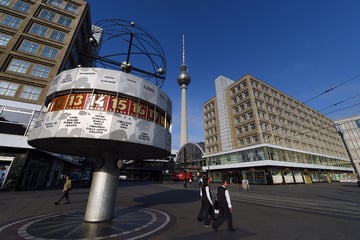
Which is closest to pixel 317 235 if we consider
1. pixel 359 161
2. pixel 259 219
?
pixel 259 219

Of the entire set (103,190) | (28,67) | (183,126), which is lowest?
(103,190)

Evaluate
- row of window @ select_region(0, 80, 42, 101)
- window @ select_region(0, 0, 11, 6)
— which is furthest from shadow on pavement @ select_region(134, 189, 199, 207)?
window @ select_region(0, 0, 11, 6)

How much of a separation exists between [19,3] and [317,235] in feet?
140

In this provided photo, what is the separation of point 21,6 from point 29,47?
8.38 m

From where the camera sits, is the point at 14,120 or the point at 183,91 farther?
the point at 183,91

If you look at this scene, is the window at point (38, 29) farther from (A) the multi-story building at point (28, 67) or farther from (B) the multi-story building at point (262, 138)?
(B) the multi-story building at point (262, 138)

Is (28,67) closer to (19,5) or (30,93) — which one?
(30,93)

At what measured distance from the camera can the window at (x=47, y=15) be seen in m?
25.8

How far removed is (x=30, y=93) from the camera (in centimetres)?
2066

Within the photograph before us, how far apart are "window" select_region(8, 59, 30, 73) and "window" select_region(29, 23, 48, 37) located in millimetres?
5787

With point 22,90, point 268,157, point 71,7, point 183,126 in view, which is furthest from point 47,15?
point 183,126

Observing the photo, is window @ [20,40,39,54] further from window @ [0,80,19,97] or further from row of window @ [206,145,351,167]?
row of window @ [206,145,351,167]

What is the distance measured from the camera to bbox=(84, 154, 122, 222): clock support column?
6918 mm

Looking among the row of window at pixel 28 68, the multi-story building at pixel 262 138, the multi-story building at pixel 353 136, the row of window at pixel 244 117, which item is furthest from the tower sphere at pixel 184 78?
the multi-story building at pixel 353 136
